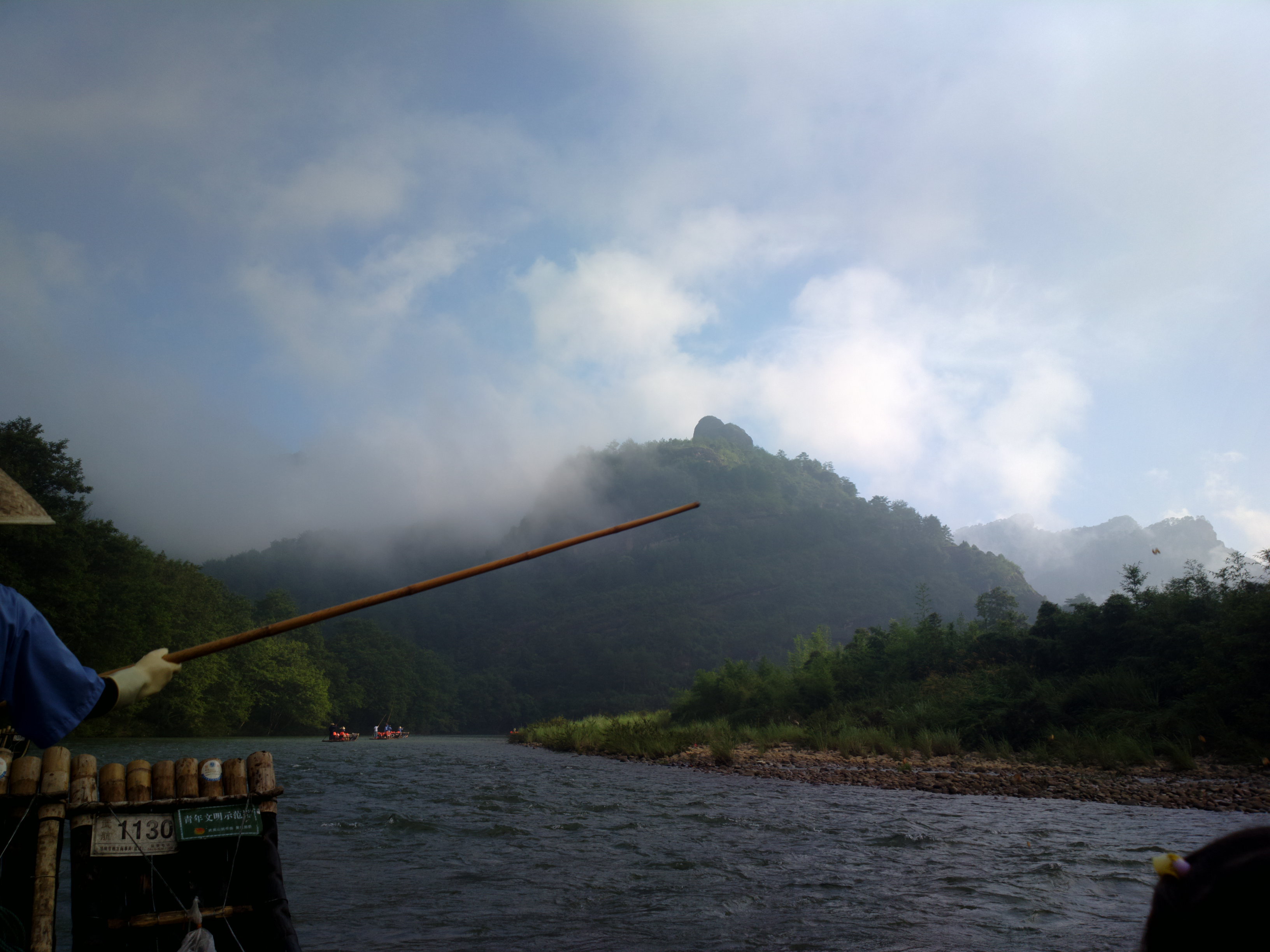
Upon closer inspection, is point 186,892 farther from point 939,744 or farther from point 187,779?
point 939,744

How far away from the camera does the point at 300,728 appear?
8125 cm

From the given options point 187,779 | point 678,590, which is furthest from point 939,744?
point 678,590

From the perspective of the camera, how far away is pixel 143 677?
3.25 metres

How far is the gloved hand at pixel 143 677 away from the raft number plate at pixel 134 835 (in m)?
1.06

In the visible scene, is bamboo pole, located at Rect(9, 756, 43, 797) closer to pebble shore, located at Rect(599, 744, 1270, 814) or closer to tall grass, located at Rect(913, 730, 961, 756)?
pebble shore, located at Rect(599, 744, 1270, 814)

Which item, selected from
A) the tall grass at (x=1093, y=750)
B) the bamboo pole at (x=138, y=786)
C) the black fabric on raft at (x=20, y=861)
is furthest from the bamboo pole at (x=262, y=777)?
the tall grass at (x=1093, y=750)

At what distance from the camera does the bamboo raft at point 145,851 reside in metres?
3.77

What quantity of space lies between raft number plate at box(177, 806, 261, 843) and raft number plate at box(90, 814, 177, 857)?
0.06 m

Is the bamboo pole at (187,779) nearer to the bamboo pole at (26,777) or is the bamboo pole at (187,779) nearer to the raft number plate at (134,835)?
the raft number plate at (134,835)

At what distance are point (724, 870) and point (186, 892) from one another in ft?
21.0

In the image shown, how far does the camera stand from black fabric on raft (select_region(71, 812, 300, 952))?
3.78 m

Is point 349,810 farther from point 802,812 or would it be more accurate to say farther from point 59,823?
point 59,823

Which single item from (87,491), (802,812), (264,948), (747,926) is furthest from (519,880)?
(87,491)

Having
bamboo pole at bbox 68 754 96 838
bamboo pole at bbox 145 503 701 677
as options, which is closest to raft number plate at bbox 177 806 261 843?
bamboo pole at bbox 68 754 96 838
